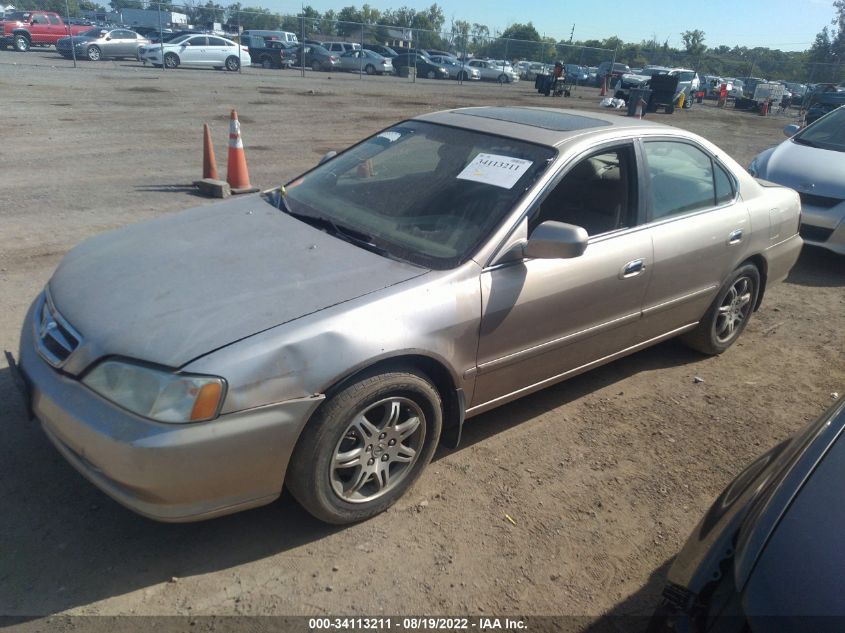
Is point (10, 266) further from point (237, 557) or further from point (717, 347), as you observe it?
point (717, 347)

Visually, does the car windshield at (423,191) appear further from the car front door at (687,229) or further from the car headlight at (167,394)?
the car headlight at (167,394)

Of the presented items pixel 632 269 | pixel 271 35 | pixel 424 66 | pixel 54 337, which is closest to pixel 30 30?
pixel 271 35

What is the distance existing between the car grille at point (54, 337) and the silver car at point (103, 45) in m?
29.9

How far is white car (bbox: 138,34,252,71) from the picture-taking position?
27.1m

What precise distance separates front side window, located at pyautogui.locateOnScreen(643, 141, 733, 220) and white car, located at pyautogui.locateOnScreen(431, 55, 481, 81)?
1290 inches

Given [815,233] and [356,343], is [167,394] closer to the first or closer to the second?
[356,343]

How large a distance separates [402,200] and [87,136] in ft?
30.9

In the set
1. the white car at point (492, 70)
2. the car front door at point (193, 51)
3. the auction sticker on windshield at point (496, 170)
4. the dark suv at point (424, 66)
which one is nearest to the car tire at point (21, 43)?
the car front door at point (193, 51)

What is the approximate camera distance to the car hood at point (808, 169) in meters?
6.84

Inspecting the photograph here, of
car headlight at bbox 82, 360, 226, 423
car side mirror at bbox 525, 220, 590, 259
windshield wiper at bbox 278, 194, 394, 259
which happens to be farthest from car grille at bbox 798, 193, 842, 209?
car headlight at bbox 82, 360, 226, 423

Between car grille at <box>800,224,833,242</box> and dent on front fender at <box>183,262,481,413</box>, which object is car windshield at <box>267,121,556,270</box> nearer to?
dent on front fender at <box>183,262,481,413</box>

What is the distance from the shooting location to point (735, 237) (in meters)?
4.44

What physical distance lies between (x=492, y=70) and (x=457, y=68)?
8.23ft

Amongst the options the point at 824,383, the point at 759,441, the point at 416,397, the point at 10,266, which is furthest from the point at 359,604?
the point at 10,266
